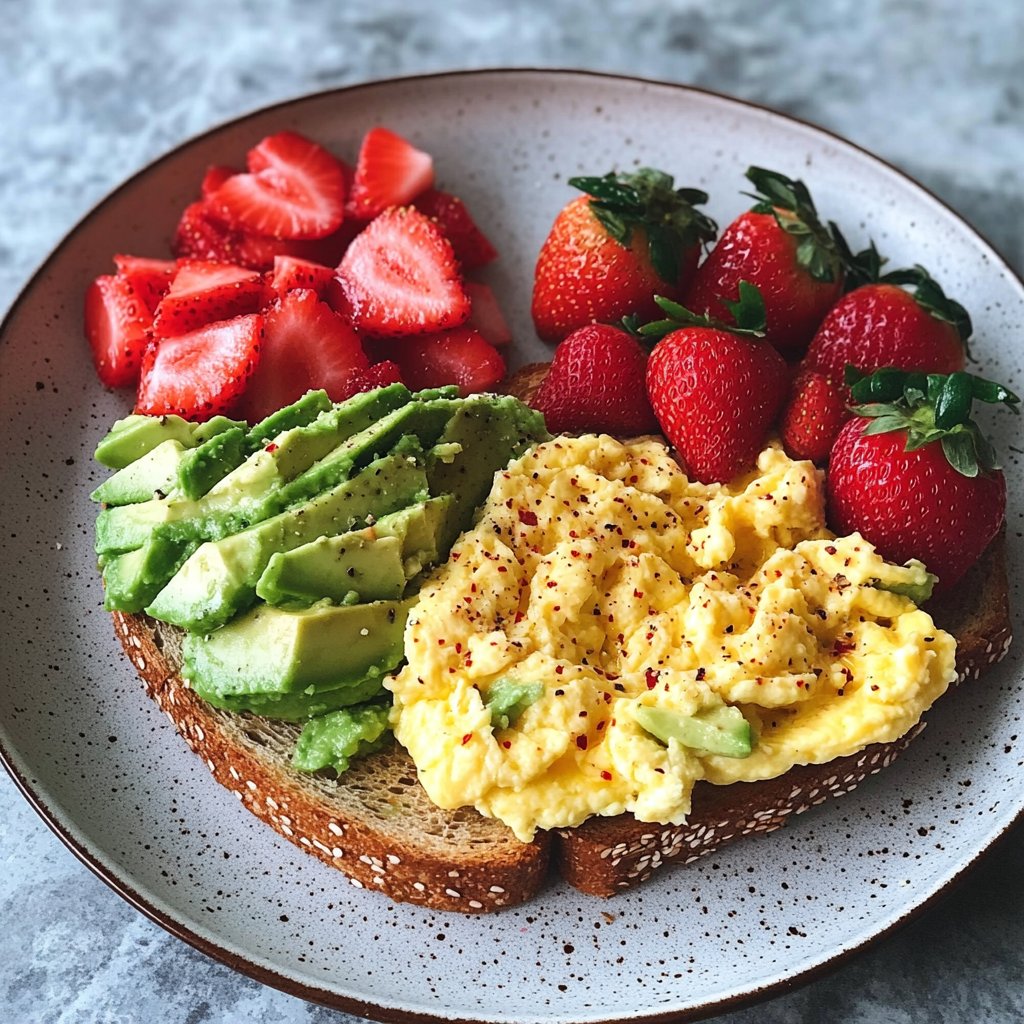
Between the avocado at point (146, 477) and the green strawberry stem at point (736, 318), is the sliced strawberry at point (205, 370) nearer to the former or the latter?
the avocado at point (146, 477)

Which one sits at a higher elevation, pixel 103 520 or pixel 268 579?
pixel 268 579

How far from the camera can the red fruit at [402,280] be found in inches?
109

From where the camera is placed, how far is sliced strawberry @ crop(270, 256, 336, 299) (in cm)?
278

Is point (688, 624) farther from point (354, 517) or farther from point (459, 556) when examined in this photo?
point (354, 517)

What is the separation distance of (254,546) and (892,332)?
1.52 metres

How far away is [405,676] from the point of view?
206 centimetres

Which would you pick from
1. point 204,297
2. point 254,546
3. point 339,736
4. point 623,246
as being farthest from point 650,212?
point 339,736

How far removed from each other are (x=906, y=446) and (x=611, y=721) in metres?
0.83

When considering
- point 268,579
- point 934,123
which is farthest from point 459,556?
point 934,123

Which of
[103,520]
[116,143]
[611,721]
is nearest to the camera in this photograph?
[611,721]

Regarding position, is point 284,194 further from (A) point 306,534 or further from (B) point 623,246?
(A) point 306,534

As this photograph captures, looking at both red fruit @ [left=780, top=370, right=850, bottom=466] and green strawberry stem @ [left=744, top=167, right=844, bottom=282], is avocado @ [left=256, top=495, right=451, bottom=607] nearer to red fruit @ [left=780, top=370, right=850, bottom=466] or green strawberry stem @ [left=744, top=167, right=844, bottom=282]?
red fruit @ [left=780, top=370, right=850, bottom=466]

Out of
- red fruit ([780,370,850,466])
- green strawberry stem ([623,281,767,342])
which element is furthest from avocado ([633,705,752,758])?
green strawberry stem ([623,281,767,342])

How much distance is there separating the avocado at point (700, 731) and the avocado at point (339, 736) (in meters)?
0.49
